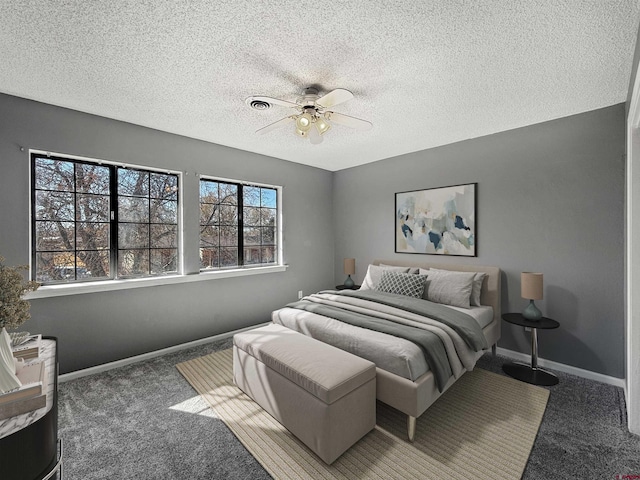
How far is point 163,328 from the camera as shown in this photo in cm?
337

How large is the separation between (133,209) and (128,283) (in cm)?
80

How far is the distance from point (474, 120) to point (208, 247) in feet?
11.1

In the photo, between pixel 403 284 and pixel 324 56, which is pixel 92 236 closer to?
pixel 324 56

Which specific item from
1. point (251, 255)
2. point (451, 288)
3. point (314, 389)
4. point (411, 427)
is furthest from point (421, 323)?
point (251, 255)

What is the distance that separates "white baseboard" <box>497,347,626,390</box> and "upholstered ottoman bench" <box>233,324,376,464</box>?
84.5 inches

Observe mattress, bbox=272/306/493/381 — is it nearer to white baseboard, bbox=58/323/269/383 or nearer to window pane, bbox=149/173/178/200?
white baseboard, bbox=58/323/269/383

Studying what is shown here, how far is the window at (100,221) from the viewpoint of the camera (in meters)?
2.74

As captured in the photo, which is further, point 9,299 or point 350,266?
point 350,266

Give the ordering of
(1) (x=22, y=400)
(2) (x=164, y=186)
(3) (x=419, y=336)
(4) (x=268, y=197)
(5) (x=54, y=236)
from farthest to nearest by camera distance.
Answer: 1. (4) (x=268, y=197)
2. (2) (x=164, y=186)
3. (5) (x=54, y=236)
4. (3) (x=419, y=336)
5. (1) (x=22, y=400)

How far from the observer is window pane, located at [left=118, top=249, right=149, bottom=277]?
3.16 meters

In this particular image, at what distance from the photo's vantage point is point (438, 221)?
3.87 metres

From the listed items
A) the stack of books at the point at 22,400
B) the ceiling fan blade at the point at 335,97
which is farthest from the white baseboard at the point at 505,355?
the ceiling fan blade at the point at 335,97

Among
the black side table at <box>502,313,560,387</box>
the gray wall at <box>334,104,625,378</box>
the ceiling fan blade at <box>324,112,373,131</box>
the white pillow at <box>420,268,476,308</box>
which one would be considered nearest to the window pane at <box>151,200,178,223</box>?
the ceiling fan blade at <box>324,112,373,131</box>

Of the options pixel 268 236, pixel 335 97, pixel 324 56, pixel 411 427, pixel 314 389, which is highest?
pixel 324 56
